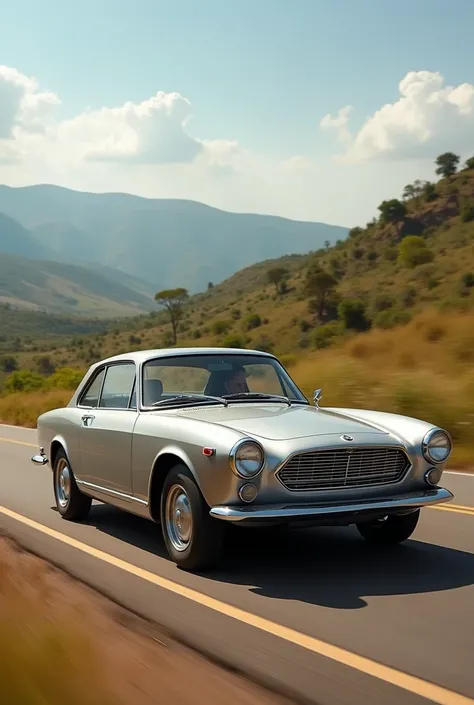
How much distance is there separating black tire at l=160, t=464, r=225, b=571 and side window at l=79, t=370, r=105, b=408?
7.25 feet

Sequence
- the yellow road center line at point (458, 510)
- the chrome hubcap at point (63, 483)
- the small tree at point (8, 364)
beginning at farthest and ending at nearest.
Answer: the small tree at point (8, 364), the chrome hubcap at point (63, 483), the yellow road center line at point (458, 510)

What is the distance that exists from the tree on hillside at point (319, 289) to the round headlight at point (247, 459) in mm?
62335

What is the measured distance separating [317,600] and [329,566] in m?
0.84

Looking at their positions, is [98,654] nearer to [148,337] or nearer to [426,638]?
[426,638]

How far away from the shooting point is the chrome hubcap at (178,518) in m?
6.07

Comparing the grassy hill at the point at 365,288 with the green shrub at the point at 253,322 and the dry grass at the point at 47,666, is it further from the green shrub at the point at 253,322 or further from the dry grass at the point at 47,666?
the dry grass at the point at 47,666

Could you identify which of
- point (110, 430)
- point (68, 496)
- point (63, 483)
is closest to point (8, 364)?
point (63, 483)

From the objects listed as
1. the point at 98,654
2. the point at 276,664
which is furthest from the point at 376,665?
the point at 98,654

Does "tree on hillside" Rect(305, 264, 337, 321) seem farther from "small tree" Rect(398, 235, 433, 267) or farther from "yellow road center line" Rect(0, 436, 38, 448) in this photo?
"yellow road center line" Rect(0, 436, 38, 448)

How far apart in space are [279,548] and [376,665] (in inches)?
103

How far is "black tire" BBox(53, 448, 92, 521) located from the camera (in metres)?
8.34

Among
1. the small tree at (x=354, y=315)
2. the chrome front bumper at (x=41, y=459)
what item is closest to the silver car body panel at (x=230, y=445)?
the chrome front bumper at (x=41, y=459)

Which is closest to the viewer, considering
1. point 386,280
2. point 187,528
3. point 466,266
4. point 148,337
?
point 187,528

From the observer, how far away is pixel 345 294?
7100 centimetres
